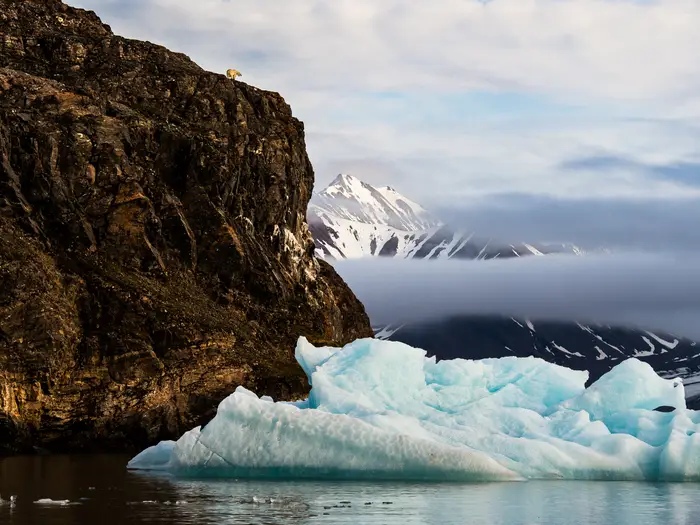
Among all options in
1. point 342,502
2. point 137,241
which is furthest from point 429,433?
point 137,241

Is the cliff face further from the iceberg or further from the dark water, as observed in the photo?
the dark water

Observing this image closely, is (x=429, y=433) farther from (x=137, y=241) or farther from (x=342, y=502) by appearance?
(x=137, y=241)

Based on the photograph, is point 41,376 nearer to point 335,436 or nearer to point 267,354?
point 267,354

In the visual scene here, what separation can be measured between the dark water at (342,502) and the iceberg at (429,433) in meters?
1.47

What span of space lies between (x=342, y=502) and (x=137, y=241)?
271ft

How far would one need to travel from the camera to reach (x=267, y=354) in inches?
4914

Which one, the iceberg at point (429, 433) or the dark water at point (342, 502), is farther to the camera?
the iceberg at point (429, 433)

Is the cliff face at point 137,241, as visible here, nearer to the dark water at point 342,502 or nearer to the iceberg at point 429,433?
the iceberg at point 429,433

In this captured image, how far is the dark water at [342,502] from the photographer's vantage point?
39812 mm

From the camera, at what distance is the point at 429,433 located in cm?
5622

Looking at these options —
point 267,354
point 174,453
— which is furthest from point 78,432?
point 174,453

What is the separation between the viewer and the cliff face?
104 meters

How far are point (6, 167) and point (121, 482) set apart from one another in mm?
69813

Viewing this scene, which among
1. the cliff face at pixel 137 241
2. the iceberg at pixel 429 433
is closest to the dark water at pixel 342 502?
the iceberg at pixel 429 433
